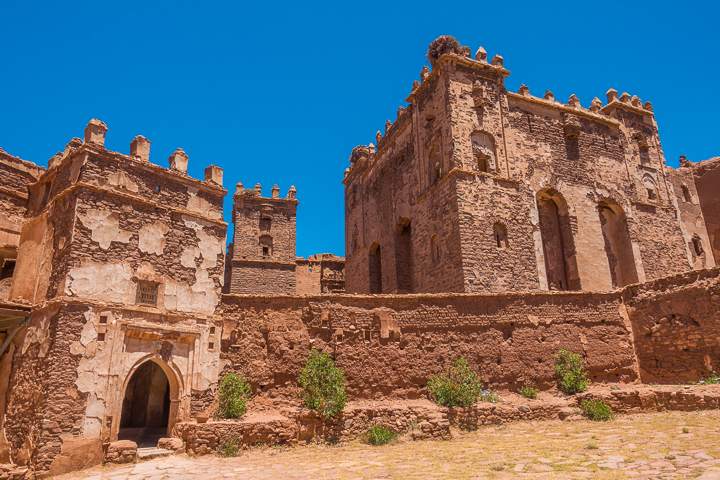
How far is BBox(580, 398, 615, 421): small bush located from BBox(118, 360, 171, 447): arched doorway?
36.8 feet

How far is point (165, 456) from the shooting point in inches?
446

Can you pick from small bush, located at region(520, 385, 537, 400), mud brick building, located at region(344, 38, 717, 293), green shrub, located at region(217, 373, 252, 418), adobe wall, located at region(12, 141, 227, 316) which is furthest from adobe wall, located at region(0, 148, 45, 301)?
small bush, located at region(520, 385, 537, 400)

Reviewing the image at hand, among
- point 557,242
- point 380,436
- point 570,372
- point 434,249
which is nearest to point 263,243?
point 434,249

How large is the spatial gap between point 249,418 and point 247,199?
21329mm

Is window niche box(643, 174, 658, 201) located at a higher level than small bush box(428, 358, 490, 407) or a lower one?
higher

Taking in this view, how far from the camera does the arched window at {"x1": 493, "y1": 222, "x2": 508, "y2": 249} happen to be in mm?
19281

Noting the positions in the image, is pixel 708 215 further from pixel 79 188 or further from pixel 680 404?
pixel 79 188

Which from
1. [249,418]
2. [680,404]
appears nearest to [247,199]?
[249,418]

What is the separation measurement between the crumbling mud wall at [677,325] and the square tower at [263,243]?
20138mm

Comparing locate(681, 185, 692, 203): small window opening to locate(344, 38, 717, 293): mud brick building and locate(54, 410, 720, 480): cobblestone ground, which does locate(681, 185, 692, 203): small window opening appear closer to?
locate(344, 38, 717, 293): mud brick building

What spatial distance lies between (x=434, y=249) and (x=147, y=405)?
11424 millimetres

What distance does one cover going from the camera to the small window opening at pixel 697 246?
25.6m

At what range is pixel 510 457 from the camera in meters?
9.23

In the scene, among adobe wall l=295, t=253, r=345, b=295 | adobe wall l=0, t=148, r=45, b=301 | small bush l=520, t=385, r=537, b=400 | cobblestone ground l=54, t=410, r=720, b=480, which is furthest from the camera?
adobe wall l=295, t=253, r=345, b=295
